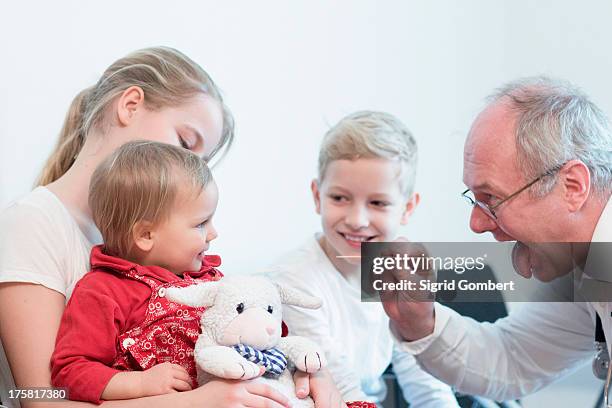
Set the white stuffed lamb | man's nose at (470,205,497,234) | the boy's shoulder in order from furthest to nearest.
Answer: the boy's shoulder < man's nose at (470,205,497,234) < the white stuffed lamb

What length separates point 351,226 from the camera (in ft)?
6.26

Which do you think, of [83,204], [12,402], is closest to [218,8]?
[83,204]

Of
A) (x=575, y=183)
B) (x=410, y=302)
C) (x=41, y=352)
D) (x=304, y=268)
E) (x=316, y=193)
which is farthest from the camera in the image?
(x=316, y=193)

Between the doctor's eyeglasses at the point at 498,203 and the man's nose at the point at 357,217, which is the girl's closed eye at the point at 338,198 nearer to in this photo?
the man's nose at the point at 357,217

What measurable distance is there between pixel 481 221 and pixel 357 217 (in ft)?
1.09

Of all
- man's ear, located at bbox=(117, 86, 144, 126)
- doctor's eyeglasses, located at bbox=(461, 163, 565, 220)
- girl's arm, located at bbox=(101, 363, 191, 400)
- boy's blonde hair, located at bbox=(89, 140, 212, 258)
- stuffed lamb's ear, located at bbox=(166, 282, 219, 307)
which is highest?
man's ear, located at bbox=(117, 86, 144, 126)

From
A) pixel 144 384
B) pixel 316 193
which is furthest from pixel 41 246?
pixel 316 193

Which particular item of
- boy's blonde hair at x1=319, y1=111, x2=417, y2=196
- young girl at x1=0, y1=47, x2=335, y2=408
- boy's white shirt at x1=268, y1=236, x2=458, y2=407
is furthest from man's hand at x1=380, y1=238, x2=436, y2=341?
young girl at x1=0, y1=47, x2=335, y2=408

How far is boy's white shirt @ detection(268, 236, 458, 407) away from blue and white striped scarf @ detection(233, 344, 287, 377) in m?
0.51

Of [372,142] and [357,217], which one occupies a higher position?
[372,142]

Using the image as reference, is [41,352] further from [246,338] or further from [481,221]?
[481,221]

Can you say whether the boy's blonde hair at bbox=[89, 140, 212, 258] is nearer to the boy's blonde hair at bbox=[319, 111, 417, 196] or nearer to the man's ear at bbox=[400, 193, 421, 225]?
the boy's blonde hair at bbox=[319, 111, 417, 196]

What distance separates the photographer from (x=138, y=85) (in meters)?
1.57

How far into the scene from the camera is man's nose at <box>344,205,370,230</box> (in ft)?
6.24
